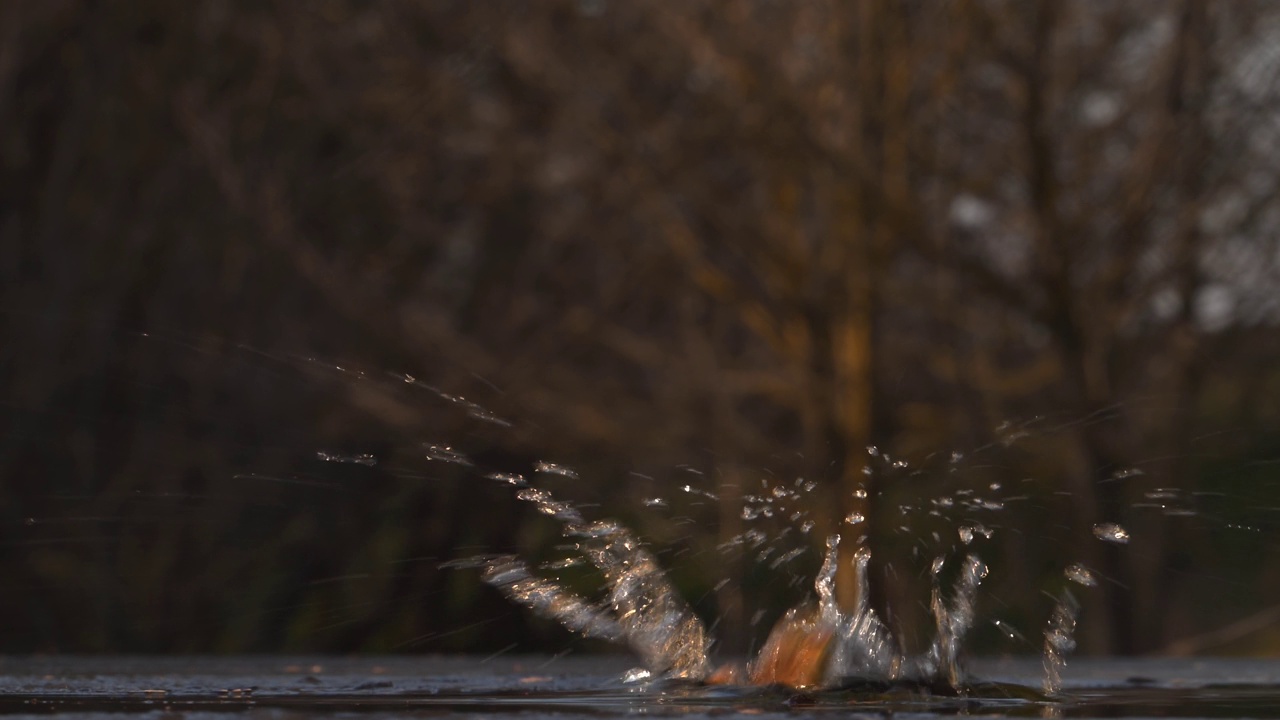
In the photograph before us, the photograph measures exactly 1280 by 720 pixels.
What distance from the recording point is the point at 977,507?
382 inches

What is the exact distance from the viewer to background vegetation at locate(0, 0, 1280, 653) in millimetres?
7500

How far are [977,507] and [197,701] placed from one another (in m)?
7.02

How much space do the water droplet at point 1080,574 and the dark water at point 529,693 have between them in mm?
3318

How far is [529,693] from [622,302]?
6418mm

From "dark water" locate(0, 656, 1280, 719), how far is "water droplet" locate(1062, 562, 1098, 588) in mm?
3318

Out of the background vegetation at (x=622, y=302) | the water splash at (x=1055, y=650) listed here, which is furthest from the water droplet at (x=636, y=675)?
the background vegetation at (x=622, y=302)

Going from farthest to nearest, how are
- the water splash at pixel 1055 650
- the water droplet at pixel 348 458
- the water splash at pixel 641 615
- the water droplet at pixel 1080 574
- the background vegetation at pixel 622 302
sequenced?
1. the water droplet at pixel 1080 574
2. the background vegetation at pixel 622 302
3. the water droplet at pixel 348 458
4. the water splash at pixel 641 615
5. the water splash at pixel 1055 650

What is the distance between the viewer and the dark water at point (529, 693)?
9.70ft

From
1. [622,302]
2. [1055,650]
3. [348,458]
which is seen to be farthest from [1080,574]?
[348,458]

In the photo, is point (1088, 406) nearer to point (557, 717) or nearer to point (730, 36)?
point (730, 36)

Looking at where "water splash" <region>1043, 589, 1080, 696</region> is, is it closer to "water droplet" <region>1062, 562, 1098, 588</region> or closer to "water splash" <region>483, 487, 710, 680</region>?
"water droplet" <region>1062, 562, 1098, 588</region>

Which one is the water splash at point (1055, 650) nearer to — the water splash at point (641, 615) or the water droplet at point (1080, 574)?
the water droplet at point (1080, 574)

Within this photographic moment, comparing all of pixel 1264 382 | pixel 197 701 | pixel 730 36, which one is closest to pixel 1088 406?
pixel 1264 382

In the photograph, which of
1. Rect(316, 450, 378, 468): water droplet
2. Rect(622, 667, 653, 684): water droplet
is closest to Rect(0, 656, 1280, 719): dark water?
Rect(622, 667, 653, 684): water droplet
